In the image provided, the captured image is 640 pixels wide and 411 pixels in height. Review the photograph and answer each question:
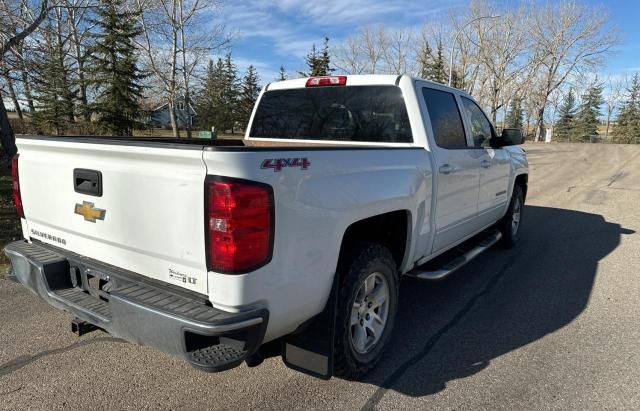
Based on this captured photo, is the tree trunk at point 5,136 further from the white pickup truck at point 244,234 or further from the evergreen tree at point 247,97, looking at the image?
the evergreen tree at point 247,97

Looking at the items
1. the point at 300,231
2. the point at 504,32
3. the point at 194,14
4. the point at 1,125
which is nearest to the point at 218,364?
the point at 300,231

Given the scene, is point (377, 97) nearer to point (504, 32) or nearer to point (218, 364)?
point (218, 364)

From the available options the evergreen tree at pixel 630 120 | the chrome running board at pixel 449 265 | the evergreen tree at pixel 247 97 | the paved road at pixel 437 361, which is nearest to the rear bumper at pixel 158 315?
the paved road at pixel 437 361

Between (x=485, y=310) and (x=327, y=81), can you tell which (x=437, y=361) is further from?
(x=327, y=81)

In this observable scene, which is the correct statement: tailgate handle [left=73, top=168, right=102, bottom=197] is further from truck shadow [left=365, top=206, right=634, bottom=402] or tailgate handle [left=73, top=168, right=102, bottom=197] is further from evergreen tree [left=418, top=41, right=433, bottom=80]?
evergreen tree [left=418, top=41, right=433, bottom=80]

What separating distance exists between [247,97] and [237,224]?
53.3m

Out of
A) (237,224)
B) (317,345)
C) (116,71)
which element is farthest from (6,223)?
(116,71)

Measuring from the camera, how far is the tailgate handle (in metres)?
2.51

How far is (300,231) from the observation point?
7.55 feet

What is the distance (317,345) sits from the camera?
2617 millimetres

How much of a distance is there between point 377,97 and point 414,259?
4.72ft

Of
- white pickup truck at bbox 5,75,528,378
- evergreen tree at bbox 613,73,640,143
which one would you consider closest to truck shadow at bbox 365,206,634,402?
white pickup truck at bbox 5,75,528,378

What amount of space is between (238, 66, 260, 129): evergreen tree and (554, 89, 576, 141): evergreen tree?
4749cm

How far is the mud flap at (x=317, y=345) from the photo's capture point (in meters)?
2.59
